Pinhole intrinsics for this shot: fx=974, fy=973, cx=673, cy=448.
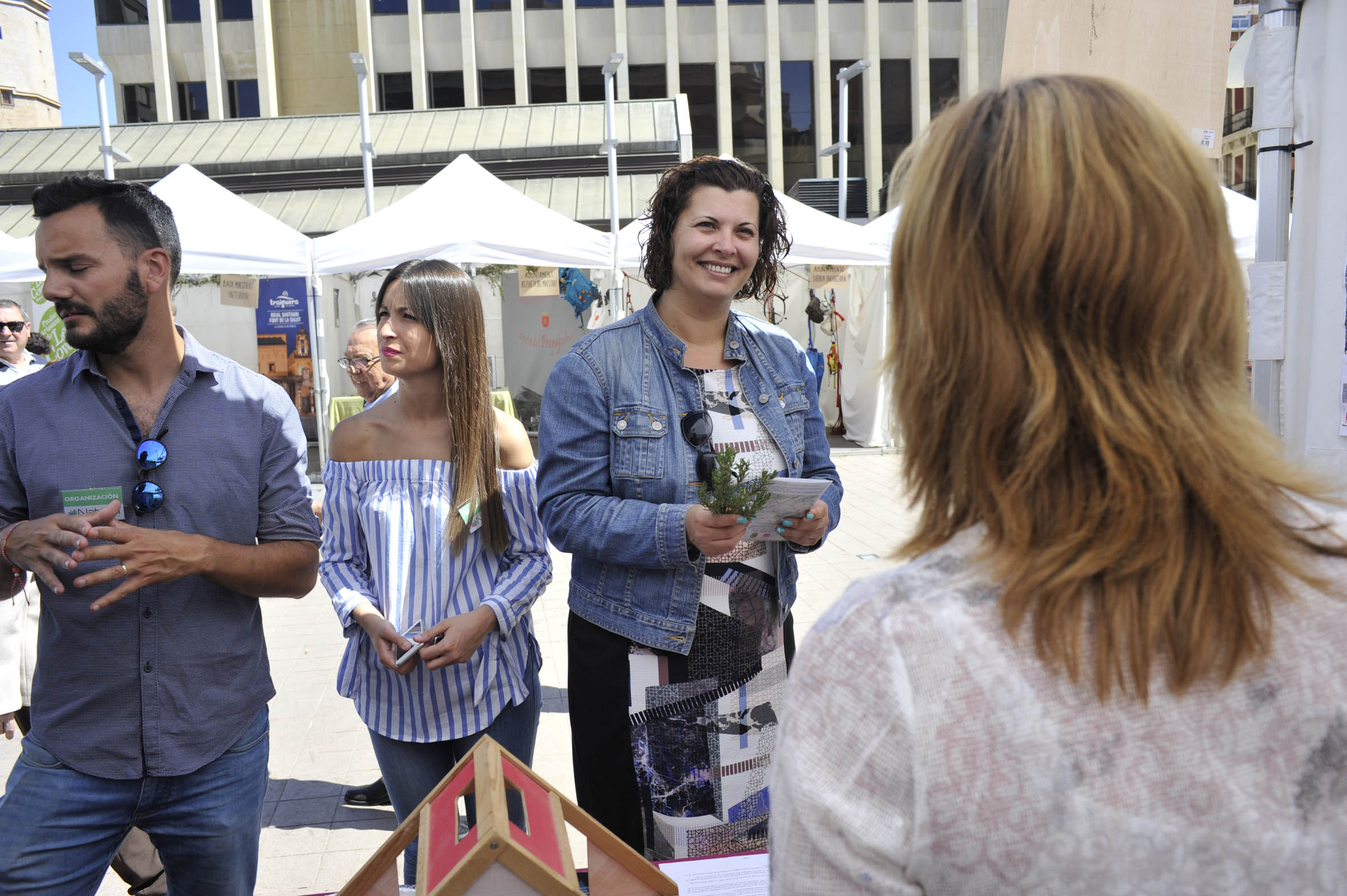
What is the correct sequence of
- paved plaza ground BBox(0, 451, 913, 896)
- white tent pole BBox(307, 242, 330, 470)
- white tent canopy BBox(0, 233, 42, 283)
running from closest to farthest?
paved plaza ground BBox(0, 451, 913, 896)
white tent canopy BBox(0, 233, 42, 283)
white tent pole BBox(307, 242, 330, 470)

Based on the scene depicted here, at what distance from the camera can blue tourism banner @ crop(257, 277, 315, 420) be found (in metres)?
13.7

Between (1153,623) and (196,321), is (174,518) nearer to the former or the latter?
(1153,623)

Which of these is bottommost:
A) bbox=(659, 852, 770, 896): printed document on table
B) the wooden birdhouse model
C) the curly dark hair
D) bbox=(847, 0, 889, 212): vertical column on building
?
bbox=(659, 852, 770, 896): printed document on table

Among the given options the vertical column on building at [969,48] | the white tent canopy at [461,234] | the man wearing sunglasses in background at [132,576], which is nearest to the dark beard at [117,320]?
the man wearing sunglasses in background at [132,576]

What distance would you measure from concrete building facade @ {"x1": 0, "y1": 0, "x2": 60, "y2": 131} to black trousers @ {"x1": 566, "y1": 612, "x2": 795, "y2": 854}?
51882 millimetres

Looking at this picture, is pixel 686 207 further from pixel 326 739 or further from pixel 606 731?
pixel 326 739

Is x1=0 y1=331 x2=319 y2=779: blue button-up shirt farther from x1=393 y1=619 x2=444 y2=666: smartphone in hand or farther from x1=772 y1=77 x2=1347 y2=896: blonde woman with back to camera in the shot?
x1=772 y1=77 x2=1347 y2=896: blonde woman with back to camera

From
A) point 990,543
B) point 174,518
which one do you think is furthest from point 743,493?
point 174,518

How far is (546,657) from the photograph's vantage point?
5598 mm

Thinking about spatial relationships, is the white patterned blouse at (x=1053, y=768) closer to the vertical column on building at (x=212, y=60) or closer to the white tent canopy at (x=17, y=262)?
the white tent canopy at (x=17, y=262)

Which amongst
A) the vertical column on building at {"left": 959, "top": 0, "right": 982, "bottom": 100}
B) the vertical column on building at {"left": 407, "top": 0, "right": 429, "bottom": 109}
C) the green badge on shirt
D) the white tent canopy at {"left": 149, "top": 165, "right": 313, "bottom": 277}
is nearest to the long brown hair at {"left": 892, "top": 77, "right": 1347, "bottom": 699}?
the green badge on shirt

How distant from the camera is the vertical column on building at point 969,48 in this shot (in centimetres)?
2736

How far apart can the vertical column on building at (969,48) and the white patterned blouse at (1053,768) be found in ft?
96.0

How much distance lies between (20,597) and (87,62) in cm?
1157
